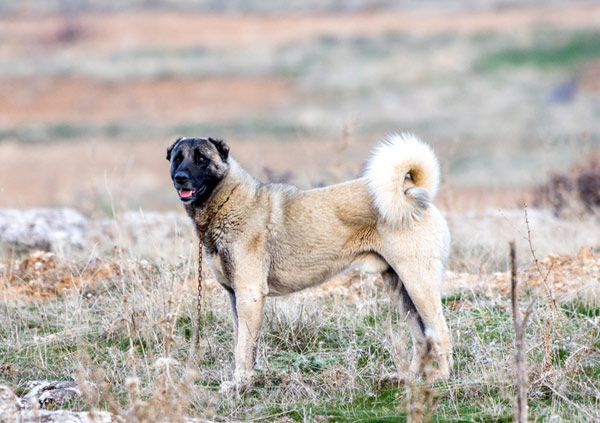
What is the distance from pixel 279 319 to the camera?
705 centimetres

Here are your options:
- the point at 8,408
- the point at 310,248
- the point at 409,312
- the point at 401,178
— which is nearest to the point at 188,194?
the point at 310,248

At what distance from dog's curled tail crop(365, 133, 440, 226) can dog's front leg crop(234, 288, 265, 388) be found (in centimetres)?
113

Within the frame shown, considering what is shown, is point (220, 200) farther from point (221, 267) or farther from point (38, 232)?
point (38, 232)

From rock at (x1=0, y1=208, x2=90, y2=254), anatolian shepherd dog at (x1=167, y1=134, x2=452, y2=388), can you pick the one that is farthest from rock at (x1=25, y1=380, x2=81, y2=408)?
rock at (x1=0, y1=208, x2=90, y2=254)

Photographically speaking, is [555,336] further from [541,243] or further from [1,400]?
[1,400]

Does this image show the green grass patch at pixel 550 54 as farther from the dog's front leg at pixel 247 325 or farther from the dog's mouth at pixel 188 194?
the dog's front leg at pixel 247 325

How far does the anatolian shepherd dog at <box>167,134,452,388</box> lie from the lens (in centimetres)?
606

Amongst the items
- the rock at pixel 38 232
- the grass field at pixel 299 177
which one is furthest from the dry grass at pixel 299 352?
the rock at pixel 38 232

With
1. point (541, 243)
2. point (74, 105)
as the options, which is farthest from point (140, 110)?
point (541, 243)

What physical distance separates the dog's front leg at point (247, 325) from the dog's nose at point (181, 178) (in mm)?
910

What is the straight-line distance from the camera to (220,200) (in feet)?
21.1

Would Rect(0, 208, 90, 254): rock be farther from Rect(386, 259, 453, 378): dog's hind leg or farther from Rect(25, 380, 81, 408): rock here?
Rect(386, 259, 453, 378): dog's hind leg

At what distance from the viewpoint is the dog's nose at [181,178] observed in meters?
6.14

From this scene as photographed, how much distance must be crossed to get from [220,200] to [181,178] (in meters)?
0.41
